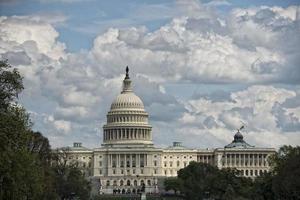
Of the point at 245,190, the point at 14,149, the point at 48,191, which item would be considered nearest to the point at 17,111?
the point at 14,149

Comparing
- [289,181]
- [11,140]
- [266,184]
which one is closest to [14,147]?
[11,140]

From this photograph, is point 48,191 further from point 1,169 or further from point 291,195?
point 1,169

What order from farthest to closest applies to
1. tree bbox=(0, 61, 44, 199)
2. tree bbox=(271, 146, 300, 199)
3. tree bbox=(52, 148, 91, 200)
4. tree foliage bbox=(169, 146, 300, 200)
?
tree bbox=(52, 148, 91, 200), tree foliage bbox=(169, 146, 300, 200), tree bbox=(271, 146, 300, 199), tree bbox=(0, 61, 44, 199)

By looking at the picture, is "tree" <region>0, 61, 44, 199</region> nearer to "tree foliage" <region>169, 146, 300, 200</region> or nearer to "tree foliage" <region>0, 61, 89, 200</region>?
"tree foliage" <region>0, 61, 89, 200</region>

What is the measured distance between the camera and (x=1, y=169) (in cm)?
8906

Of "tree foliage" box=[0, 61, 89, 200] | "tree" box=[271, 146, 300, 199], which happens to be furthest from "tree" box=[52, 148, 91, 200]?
"tree foliage" box=[0, 61, 89, 200]

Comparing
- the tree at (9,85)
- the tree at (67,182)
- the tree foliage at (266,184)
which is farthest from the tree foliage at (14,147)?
the tree at (67,182)

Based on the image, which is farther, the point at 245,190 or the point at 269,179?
the point at 245,190

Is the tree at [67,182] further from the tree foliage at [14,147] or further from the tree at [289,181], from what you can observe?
the tree foliage at [14,147]

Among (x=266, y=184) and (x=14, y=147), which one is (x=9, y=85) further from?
(x=266, y=184)

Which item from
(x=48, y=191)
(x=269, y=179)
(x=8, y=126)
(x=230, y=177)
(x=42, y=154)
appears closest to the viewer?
(x=8, y=126)

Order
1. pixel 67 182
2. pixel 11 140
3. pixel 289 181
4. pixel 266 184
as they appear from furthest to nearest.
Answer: pixel 67 182, pixel 266 184, pixel 289 181, pixel 11 140

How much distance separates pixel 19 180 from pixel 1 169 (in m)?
5.39

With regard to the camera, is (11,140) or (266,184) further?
(266,184)
